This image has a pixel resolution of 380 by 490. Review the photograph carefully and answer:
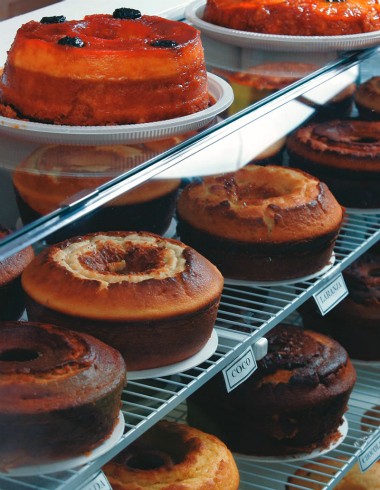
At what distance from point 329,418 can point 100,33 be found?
3.94ft

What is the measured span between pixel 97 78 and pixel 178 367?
534mm

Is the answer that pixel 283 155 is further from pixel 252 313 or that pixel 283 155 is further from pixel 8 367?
pixel 8 367

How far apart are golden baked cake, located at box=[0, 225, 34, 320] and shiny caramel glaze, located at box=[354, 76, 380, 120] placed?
129 centimetres

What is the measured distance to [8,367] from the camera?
1371 mm

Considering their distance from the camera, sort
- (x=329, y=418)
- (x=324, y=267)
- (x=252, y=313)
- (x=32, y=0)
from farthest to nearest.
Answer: (x=32, y=0) < (x=329, y=418) < (x=324, y=267) < (x=252, y=313)

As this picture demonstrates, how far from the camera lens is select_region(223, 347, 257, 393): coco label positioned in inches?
71.9

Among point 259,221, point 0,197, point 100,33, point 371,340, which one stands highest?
point 100,33

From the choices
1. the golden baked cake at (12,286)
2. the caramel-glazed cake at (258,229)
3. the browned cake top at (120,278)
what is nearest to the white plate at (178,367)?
the browned cake top at (120,278)

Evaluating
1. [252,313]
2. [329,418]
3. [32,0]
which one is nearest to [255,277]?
[252,313]

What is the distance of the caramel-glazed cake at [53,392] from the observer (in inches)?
51.9

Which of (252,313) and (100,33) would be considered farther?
(252,313)

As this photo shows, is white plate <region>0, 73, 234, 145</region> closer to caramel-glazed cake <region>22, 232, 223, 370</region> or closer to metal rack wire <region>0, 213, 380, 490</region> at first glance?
caramel-glazed cake <region>22, 232, 223, 370</region>

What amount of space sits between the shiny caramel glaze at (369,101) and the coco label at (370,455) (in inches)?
36.3

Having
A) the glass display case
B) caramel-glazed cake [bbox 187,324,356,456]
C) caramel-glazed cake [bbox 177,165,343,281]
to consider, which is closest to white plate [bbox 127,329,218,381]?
the glass display case
